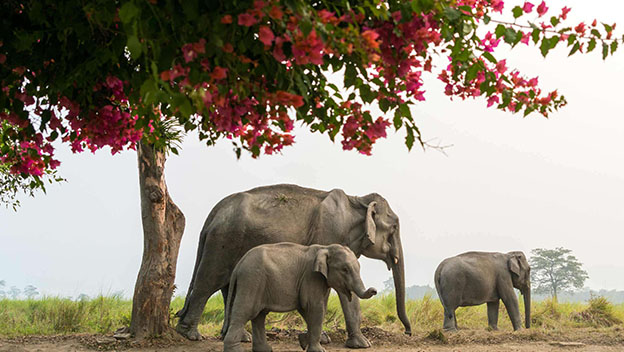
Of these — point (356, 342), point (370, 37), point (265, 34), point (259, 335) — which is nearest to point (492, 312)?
point (356, 342)

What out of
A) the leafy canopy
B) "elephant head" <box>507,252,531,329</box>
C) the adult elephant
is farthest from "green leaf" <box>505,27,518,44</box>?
"elephant head" <box>507,252,531,329</box>

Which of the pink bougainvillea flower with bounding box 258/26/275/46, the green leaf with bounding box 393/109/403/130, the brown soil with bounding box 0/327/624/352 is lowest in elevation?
the brown soil with bounding box 0/327/624/352

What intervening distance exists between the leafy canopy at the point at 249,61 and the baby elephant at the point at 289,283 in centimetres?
163

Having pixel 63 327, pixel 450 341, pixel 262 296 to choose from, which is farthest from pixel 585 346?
pixel 63 327

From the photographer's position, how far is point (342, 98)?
4.07 m

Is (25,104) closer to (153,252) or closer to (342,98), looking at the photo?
(342,98)

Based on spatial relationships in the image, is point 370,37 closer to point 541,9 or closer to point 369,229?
point 541,9

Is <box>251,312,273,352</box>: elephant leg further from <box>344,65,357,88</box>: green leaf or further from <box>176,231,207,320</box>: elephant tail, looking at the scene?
<box>344,65,357,88</box>: green leaf

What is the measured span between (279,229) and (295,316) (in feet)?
11.6

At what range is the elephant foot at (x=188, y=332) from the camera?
26.7 ft

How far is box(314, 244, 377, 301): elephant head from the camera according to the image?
6098 millimetres

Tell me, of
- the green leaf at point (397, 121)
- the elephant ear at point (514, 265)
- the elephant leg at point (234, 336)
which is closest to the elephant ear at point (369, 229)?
the elephant leg at point (234, 336)

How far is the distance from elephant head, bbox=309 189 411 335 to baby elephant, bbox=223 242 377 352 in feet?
5.35

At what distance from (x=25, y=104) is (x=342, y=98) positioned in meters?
2.25
